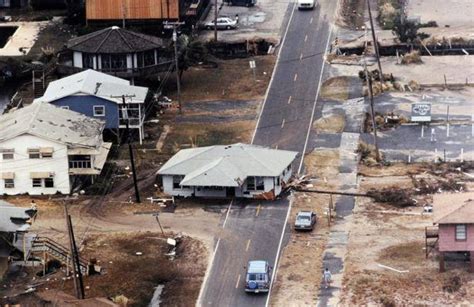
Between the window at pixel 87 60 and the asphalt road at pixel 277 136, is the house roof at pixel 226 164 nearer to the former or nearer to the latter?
the asphalt road at pixel 277 136

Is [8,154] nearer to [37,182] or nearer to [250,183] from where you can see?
[37,182]

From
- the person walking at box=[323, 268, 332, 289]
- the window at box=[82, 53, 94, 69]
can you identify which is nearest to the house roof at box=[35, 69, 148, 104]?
the window at box=[82, 53, 94, 69]

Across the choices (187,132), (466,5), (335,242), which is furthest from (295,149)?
(466,5)

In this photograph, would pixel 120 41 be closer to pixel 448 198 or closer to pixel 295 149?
pixel 295 149

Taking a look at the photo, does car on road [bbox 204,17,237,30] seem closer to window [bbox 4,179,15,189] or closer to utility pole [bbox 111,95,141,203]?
utility pole [bbox 111,95,141,203]

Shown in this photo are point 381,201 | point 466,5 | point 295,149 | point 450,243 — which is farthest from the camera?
point 466,5

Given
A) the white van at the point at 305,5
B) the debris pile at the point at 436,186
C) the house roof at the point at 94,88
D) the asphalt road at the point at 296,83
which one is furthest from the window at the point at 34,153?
the white van at the point at 305,5
